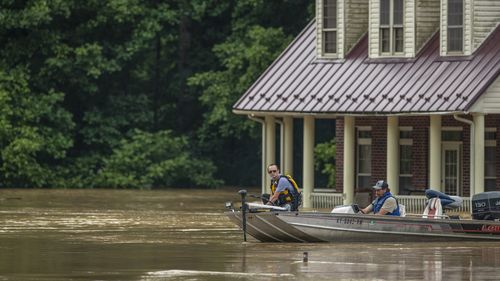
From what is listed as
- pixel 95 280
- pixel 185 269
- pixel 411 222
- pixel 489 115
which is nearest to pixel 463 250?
pixel 411 222

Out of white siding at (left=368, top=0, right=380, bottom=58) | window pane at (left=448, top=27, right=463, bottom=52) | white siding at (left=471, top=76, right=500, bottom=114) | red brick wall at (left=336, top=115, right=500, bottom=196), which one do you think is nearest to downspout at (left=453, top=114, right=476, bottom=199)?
red brick wall at (left=336, top=115, right=500, bottom=196)

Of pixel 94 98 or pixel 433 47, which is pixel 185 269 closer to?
pixel 433 47

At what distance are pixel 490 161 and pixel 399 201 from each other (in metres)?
2.66

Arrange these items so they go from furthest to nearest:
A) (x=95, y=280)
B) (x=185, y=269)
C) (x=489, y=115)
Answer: (x=489, y=115)
(x=185, y=269)
(x=95, y=280)

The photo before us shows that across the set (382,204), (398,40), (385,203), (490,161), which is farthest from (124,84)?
(385,203)

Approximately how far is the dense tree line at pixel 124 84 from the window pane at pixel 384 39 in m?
15.6

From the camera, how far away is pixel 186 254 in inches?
1278

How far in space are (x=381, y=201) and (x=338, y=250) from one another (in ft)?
8.16

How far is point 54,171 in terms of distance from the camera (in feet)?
214

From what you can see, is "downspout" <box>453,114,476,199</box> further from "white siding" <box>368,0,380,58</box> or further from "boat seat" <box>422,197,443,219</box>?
"boat seat" <box>422,197,443,219</box>

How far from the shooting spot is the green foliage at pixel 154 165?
65.3 metres

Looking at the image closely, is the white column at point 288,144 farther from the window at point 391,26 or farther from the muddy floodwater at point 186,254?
the muddy floodwater at point 186,254

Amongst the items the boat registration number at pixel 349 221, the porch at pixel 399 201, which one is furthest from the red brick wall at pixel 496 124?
the boat registration number at pixel 349 221

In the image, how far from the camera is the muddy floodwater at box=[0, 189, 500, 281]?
28.3 m
